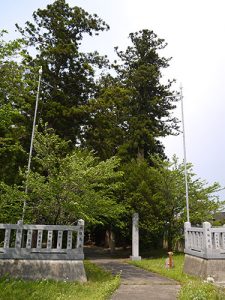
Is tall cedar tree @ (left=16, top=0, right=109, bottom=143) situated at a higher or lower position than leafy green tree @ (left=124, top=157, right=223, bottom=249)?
higher

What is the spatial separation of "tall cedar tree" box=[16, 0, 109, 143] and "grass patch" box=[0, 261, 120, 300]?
9.31m

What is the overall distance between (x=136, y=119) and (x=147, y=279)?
14895mm

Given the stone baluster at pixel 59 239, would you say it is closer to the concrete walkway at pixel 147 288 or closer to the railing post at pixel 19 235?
the railing post at pixel 19 235

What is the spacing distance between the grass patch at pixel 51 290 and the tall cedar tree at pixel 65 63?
30.5 ft

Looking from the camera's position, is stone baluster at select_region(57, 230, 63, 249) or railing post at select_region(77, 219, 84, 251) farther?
railing post at select_region(77, 219, 84, 251)

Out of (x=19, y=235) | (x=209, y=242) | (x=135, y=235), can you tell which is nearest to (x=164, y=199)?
(x=135, y=235)

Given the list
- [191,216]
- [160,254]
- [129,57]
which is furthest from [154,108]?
[160,254]

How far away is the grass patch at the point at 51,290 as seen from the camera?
6879 millimetres

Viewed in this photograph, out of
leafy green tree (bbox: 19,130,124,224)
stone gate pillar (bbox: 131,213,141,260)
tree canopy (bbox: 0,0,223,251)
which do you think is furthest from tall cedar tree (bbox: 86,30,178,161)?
leafy green tree (bbox: 19,130,124,224)

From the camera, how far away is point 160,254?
1866cm

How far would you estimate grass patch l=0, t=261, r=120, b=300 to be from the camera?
6879mm

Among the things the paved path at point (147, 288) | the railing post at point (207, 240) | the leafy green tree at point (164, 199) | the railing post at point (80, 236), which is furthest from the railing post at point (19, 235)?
the leafy green tree at point (164, 199)

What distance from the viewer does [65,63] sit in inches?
675

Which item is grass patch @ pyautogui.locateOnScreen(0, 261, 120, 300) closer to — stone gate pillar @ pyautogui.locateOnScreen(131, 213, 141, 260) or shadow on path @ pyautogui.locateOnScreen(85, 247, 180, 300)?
shadow on path @ pyautogui.locateOnScreen(85, 247, 180, 300)
